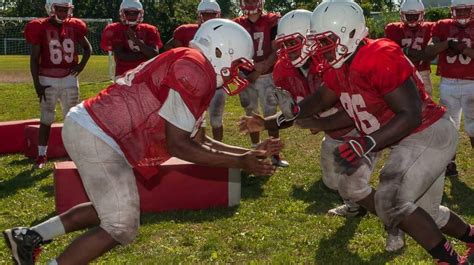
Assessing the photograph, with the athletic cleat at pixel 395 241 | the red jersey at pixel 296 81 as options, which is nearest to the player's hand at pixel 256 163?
the athletic cleat at pixel 395 241

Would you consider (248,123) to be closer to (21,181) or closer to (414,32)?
(21,181)

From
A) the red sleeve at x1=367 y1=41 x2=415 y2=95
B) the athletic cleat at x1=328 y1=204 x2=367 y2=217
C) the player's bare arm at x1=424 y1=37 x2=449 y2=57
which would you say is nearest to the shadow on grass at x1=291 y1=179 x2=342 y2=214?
the athletic cleat at x1=328 y1=204 x2=367 y2=217

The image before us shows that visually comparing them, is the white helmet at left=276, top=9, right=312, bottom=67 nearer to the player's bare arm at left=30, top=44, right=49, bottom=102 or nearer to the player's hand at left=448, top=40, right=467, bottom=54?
the player's hand at left=448, top=40, right=467, bottom=54

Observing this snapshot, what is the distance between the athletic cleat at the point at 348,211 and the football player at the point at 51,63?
3830mm

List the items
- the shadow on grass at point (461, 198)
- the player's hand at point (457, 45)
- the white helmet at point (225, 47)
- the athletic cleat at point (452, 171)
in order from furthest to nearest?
1. the athletic cleat at point (452, 171)
2. the player's hand at point (457, 45)
3. the shadow on grass at point (461, 198)
4. the white helmet at point (225, 47)

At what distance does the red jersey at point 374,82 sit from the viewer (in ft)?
10.8

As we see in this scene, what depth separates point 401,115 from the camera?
10.6 feet

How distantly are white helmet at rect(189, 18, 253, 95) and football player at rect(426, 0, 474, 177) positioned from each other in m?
4.10

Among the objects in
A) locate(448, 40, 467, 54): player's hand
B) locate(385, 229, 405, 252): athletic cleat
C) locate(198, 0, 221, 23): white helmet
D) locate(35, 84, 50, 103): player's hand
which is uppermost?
locate(198, 0, 221, 23): white helmet

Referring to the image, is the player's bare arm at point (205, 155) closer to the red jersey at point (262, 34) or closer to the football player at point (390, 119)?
the football player at point (390, 119)

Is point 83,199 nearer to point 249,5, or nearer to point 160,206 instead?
point 160,206

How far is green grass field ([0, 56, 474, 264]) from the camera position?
4320mm

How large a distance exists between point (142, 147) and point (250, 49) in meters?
0.85

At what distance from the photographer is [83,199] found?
511 centimetres
